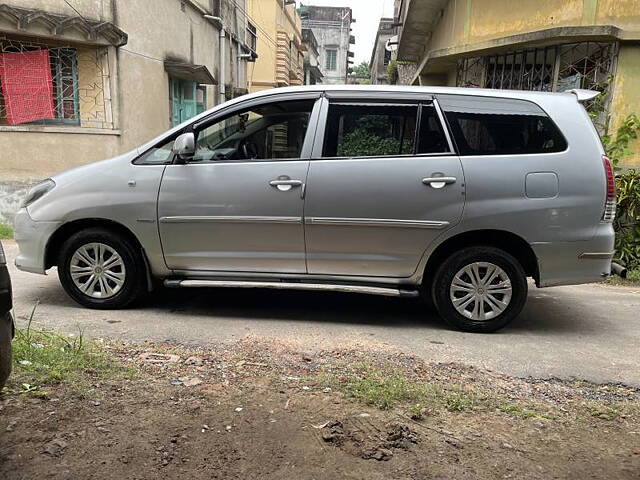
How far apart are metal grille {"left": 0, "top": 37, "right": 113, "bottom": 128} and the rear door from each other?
21.3ft

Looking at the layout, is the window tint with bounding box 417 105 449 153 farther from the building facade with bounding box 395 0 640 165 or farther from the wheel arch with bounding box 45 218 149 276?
the building facade with bounding box 395 0 640 165

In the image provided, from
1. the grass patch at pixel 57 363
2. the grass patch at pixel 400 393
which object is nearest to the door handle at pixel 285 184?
the grass patch at pixel 400 393

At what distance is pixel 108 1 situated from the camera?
9289 mm

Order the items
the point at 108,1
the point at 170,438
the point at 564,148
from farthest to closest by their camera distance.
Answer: the point at 108,1, the point at 564,148, the point at 170,438

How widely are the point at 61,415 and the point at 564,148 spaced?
13.1 ft

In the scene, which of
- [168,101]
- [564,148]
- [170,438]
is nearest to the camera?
[170,438]

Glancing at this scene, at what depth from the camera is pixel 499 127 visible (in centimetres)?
439

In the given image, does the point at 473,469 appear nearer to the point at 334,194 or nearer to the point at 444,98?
the point at 334,194

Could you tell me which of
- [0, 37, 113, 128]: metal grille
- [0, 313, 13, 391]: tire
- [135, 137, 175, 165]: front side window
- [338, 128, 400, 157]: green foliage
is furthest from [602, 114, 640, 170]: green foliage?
[0, 37, 113, 128]: metal grille

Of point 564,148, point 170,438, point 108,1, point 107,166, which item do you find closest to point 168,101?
point 108,1

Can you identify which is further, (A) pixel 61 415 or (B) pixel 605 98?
(B) pixel 605 98

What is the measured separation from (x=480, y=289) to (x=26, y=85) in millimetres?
8135

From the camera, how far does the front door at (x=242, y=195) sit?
4457 mm

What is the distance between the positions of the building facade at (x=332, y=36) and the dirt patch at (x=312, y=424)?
5818 cm
